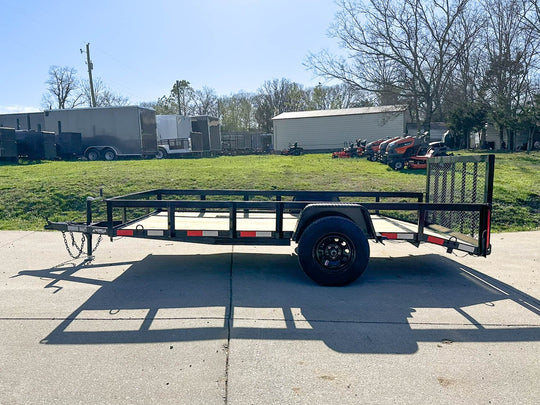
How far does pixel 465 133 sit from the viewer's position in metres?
40.8

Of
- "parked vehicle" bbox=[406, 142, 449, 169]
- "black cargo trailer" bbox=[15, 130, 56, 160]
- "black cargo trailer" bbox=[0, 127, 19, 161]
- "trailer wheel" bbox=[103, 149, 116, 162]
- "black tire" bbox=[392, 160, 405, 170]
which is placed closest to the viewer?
"parked vehicle" bbox=[406, 142, 449, 169]

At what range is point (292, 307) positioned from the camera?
466 centimetres

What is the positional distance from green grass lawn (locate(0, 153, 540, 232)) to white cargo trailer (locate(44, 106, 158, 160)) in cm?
945

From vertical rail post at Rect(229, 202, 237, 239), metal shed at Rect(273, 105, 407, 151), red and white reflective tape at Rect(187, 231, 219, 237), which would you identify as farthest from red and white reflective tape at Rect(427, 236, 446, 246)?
metal shed at Rect(273, 105, 407, 151)

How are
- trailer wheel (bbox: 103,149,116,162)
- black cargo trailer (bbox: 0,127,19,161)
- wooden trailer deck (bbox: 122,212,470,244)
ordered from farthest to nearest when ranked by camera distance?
trailer wheel (bbox: 103,149,116,162)
black cargo trailer (bbox: 0,127,19,161)
wooden trailer deck (bbox: 122,212,470,244)

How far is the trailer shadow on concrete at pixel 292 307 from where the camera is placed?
3979 millimetres

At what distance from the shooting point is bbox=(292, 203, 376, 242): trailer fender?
537cm

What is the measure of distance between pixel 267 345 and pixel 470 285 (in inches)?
124

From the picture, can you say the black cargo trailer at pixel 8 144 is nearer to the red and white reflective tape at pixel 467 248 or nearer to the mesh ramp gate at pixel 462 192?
the mesh ramp gate at pixel 462 192

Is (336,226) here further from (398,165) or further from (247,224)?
(398,165)

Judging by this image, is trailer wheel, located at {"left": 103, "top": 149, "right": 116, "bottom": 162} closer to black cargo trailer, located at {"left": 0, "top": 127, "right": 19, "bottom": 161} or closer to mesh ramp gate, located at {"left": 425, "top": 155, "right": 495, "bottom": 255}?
black cargo trailer, located at {"left": 0, "top": 127, "right": 19, "bottom": 161}

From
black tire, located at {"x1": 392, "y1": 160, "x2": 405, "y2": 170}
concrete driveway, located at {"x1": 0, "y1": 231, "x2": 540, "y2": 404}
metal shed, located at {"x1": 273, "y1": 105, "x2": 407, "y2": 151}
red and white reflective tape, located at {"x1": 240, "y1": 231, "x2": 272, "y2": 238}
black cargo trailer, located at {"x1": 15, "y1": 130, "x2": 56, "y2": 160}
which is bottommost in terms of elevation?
concrete driveway, located at {"x1": 0, "y1": 231, "x2": 540, "y2": 404}

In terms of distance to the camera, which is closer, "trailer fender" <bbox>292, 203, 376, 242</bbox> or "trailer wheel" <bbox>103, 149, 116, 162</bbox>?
"trailer fender" <bbox>292, 203, 376, 242</bbox>

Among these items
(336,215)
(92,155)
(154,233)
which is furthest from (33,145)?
(336,215)
